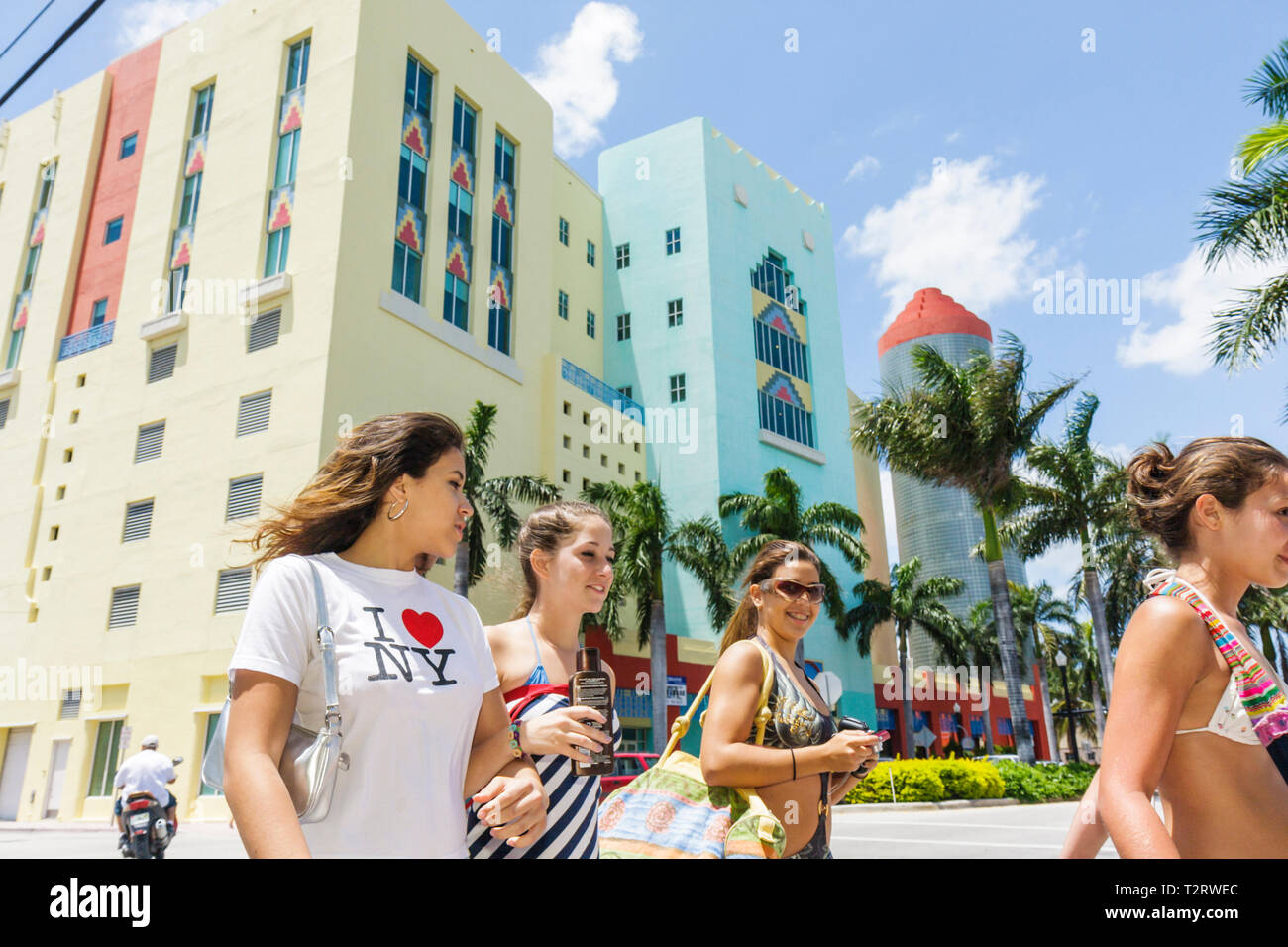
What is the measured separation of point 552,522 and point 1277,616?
5006cm

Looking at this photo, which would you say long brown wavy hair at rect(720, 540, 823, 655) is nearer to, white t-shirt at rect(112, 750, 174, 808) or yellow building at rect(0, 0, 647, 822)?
white t-shirt at rect(112, 750, 174, 808)

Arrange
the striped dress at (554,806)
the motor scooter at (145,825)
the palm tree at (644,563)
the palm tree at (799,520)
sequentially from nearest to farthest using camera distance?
the striped dress at (554,806) → the motor scooter at (145,825) → the palm tree at (644,563) → the palm tree at (799,520)

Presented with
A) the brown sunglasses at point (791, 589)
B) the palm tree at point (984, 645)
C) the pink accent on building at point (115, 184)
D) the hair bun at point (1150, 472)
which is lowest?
the brown sunglasses at point (791, 589)

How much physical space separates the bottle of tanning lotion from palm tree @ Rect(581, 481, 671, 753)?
2509 centimetres

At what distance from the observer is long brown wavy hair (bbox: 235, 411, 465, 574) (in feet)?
7.25

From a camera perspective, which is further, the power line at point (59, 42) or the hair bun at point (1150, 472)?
the power line at point (59, 42)

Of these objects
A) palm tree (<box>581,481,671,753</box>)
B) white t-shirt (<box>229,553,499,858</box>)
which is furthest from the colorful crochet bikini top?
palm tree (<box>581,481,671,753</box>)

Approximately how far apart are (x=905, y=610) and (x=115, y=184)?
37.9m

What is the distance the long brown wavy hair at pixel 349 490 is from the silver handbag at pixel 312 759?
423 mm

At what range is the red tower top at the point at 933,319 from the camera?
135m

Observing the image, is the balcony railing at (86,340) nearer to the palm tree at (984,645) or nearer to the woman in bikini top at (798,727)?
the woman in bikini top at (798,727)
